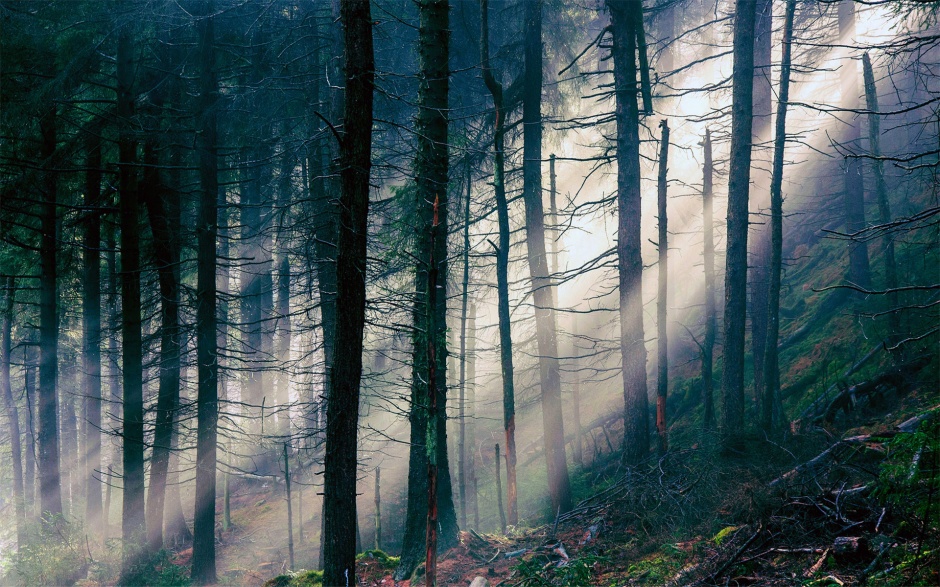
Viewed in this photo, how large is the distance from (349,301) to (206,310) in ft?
24.4

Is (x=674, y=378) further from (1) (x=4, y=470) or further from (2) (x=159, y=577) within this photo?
(1) (x=4, y=470)

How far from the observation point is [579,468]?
20.1 m

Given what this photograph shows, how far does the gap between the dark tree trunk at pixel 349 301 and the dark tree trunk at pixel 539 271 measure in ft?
22.2

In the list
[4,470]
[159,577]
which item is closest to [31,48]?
[159,577]

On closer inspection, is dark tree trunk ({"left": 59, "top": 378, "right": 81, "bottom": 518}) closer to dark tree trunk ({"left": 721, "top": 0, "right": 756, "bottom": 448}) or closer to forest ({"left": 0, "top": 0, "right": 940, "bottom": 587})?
forest ({"left": 0, "top": 0, "right": 940, "bottom": 587})

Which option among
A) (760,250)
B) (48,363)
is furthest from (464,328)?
(48,363)

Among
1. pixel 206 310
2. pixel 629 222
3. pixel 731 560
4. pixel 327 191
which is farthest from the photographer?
pixel 327 191

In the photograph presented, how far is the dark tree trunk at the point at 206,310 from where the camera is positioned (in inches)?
495

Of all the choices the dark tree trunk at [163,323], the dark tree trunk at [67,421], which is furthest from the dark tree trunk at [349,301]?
the dark tree trunk at [67,421]

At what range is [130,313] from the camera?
12.9m

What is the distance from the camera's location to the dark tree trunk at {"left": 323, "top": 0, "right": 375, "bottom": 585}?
668 cm

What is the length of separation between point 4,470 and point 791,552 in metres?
40.7

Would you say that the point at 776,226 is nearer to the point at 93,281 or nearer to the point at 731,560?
the point at 731,560

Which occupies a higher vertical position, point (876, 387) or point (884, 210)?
point (884, 210)
